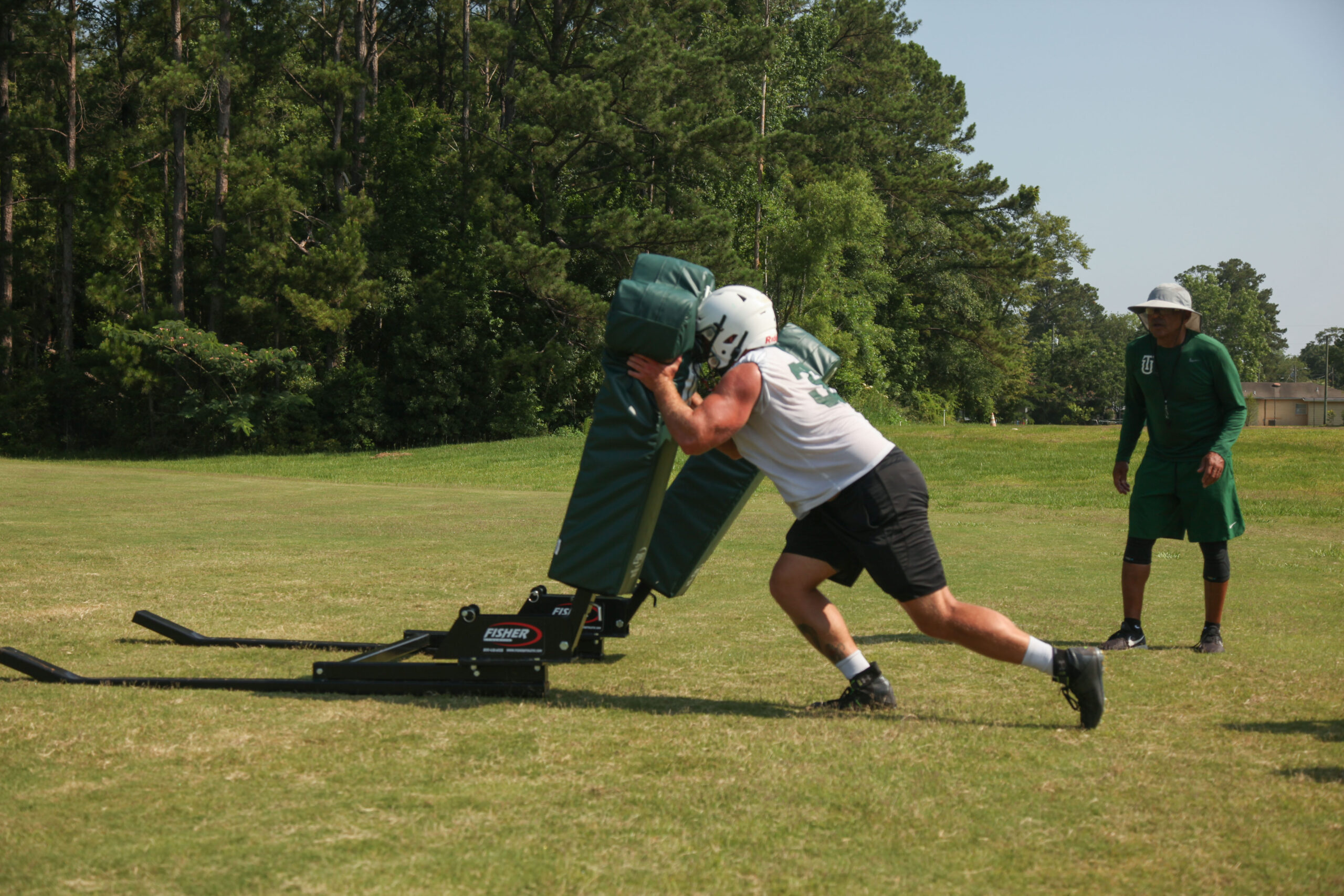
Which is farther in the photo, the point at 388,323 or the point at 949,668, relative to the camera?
the point at 388,323

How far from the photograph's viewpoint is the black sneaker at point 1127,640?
22.4 feet

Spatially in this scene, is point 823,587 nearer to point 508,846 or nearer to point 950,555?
point 950,555

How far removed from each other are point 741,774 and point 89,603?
20.7 ft

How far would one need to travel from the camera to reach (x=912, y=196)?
65.4 meters

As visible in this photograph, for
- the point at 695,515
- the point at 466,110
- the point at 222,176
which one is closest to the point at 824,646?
the point at 695,515

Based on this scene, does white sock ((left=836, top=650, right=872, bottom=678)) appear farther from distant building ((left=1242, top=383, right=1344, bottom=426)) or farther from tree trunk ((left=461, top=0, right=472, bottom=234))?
distant building ((left=1242, top=383, right=1344, bottom=426))

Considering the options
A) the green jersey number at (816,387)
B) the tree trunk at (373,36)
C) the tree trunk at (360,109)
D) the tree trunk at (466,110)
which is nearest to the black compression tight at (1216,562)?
the green jersey number at (816,387)

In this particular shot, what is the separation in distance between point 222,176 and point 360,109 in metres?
7.39

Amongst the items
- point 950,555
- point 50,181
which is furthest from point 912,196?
point 950,555

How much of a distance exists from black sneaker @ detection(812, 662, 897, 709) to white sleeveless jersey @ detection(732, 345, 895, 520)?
846 millimetres

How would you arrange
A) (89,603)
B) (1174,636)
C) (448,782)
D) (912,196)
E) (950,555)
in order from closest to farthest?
(448,782) < (1174,636) < (89,603) < (950,555) < (912,196)

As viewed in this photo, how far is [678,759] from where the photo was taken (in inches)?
171

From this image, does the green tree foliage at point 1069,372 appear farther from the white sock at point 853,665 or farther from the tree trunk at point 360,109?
the white sock at point 853,665

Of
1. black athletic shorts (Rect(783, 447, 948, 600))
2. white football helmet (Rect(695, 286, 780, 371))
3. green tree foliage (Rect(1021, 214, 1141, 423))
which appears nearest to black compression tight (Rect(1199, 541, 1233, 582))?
black athletic shorts (Rect(783, 447, 948, 600))
